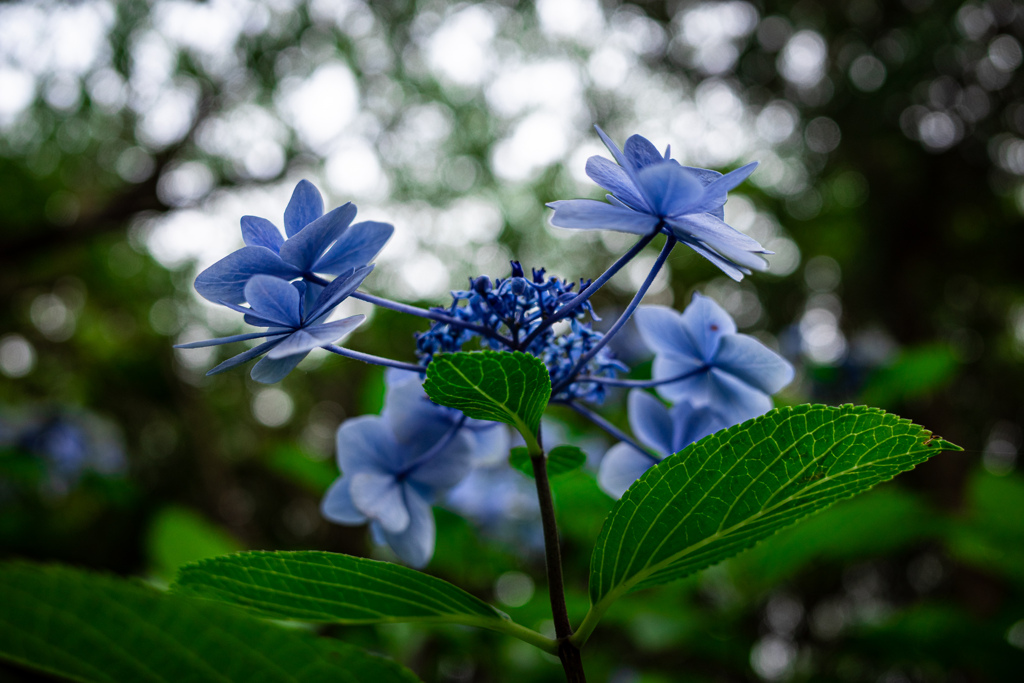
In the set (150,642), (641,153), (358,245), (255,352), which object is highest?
(641,153)

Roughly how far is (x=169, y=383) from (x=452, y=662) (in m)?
3.75

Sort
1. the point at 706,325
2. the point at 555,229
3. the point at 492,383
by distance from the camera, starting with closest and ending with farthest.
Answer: the point at 492,383
the point at 706,325
the point at 555,229

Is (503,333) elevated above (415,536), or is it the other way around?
(503,333)

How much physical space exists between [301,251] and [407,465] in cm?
34

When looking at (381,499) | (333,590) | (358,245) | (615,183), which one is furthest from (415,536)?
(615,183)

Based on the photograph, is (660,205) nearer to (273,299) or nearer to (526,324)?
(526,324)

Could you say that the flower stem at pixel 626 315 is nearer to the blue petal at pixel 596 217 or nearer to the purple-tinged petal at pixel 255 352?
the blue petal at pixel 596 217

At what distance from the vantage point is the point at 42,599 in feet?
2.37

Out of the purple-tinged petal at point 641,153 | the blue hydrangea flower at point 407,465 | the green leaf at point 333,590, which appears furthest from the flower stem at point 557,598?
the purple-tinged petal at point 641,153

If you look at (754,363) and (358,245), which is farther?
(754,363)

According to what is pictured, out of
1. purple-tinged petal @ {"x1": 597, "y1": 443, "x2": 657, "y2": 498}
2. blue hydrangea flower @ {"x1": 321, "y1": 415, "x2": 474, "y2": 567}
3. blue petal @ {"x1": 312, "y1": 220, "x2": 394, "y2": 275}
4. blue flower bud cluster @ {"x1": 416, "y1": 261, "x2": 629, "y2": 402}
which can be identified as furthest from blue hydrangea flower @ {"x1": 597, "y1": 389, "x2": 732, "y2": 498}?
blue petal @ {"x1": 312, "y1": 220, "x2": 394, "y2": 275}

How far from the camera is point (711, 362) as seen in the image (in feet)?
2.71

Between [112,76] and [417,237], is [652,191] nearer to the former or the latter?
[112,76]

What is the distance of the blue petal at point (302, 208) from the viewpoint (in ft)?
2.23
